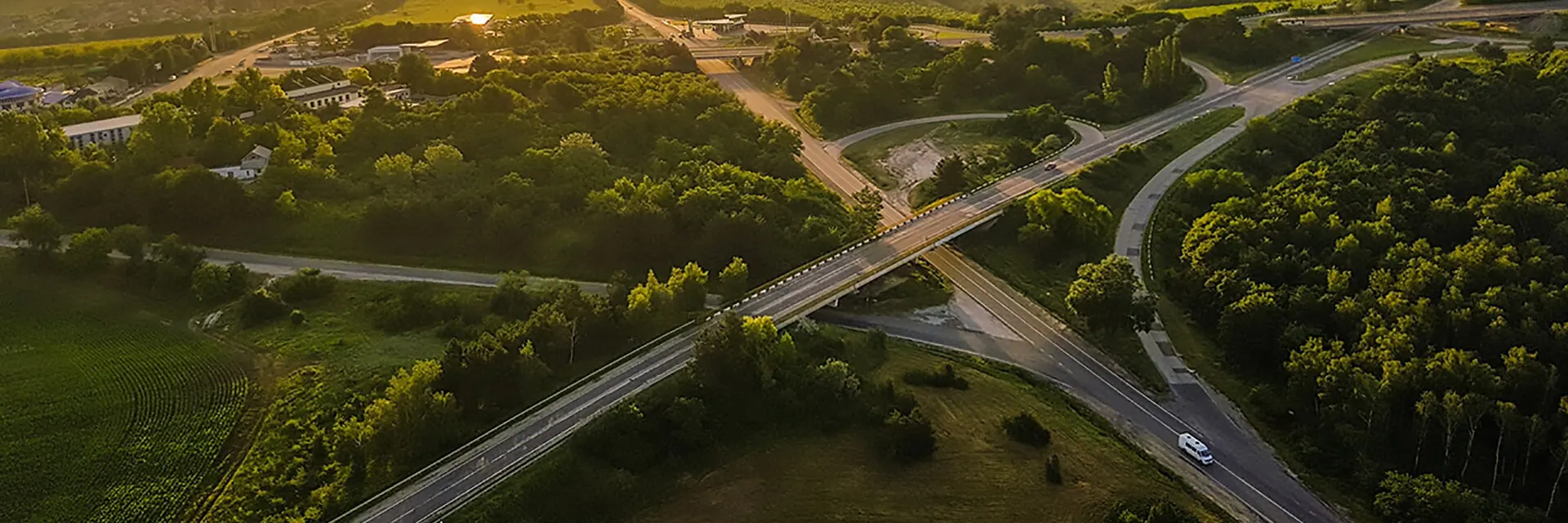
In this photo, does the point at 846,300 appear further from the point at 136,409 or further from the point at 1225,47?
the point at 1225,47

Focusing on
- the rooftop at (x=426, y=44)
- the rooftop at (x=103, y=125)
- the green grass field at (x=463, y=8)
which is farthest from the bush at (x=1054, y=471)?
the green grass field at (x=463, y=8)

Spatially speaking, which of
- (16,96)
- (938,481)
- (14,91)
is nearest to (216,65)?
(14,91)

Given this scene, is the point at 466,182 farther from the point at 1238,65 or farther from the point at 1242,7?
the point at 1242,7

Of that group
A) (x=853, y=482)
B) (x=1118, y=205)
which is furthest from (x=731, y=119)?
(x=853, y=482)

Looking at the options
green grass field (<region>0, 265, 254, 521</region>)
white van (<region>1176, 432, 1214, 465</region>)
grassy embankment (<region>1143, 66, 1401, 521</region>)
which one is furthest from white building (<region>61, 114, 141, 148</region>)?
white van (<region>1176, 432, 1214, 465</region>)

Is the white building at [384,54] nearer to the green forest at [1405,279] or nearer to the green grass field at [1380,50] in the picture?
the green forest at [1405,279]

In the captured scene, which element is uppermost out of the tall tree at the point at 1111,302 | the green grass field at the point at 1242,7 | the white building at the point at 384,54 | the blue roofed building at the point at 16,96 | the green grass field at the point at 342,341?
the green grass field at the point at 1242,7
